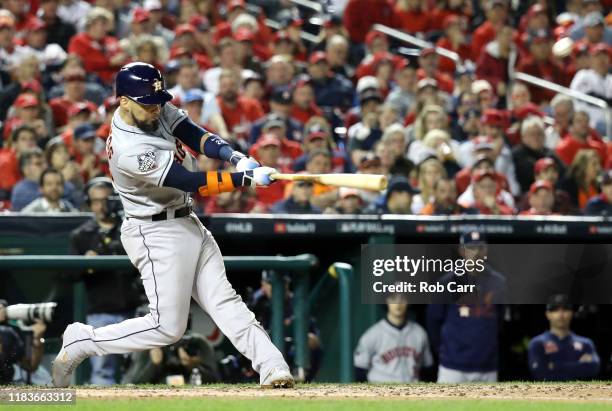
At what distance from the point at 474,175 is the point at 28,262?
358cm

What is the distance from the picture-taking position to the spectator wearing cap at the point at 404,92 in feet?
40.2

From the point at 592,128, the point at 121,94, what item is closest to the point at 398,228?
the point at 121,94

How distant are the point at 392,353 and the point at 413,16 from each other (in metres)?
6.51

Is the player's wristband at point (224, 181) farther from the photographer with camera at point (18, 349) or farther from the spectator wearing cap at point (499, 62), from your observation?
the spectator wearing cap at point (499, 62)

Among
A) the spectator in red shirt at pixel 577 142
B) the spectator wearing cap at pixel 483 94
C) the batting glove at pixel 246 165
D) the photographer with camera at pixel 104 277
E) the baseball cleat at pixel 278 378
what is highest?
the spectator wearing cap at pixel 483 94

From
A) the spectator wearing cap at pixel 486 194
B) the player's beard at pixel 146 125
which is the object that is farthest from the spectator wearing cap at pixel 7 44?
the player's beard at pixel 146 125

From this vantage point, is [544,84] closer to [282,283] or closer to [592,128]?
[592,128]

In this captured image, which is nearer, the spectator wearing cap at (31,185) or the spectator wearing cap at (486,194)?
the spectator wearing cap at (31,185)

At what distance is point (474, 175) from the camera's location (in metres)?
9.98

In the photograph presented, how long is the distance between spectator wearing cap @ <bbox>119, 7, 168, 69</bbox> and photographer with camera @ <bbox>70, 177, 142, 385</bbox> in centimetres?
350

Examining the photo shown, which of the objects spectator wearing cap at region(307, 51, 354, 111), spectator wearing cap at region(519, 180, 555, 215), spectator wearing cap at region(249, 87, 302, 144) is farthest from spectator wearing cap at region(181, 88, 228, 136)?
spectator wearing cap at region(519, 180, 555, 215)

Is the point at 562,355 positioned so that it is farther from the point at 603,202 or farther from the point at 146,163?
the point at 146,163

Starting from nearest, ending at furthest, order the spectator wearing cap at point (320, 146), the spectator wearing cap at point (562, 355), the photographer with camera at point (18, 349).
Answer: the photographer with camera at point (18, 349)
the spectator wearing cap at point (562, 355)
the spectator wearing cap at point (320, 146)

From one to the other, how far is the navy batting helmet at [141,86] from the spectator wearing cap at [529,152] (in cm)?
550
